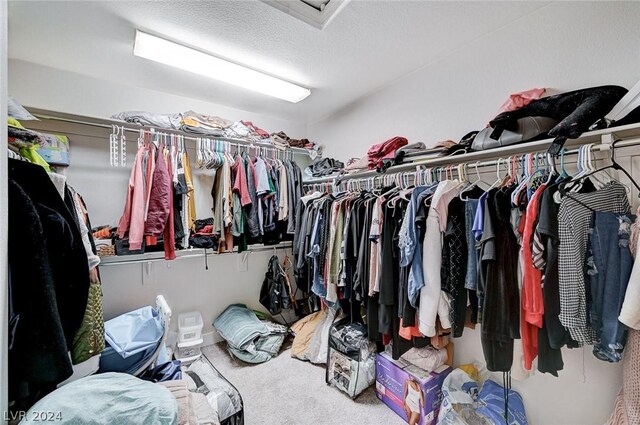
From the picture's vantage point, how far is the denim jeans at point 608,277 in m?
0.97

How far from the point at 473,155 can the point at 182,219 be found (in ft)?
7.02

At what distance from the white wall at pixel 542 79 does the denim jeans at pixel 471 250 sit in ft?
2.29

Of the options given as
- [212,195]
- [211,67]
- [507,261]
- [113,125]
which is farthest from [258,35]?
[507,261]

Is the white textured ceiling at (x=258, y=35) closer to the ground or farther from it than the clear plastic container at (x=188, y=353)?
farther from it

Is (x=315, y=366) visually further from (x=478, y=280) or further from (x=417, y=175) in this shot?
(x=417, y=175)

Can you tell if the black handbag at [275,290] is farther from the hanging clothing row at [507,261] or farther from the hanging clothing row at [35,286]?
the hanging clothing row at [35,286]

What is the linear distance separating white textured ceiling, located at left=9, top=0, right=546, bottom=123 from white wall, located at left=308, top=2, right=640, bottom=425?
9 centimetres

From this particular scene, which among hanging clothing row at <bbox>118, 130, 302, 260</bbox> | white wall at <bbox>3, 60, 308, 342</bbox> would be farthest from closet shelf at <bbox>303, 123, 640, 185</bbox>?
white wall at <bbox>3, 60, 308, 342</bbox>

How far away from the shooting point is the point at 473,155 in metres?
1.49

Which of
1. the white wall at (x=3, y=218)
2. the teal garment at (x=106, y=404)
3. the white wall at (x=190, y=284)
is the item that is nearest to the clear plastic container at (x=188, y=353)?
the white wall at (x=190, y=284)

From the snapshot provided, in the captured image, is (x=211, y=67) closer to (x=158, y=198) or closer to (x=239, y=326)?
(x=158, y=198)

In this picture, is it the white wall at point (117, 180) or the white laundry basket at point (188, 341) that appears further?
the white laundry basket at point (188, 341)

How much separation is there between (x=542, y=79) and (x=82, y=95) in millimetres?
3365

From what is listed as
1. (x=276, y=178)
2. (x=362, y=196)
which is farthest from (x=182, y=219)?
(x=362, y=196)
